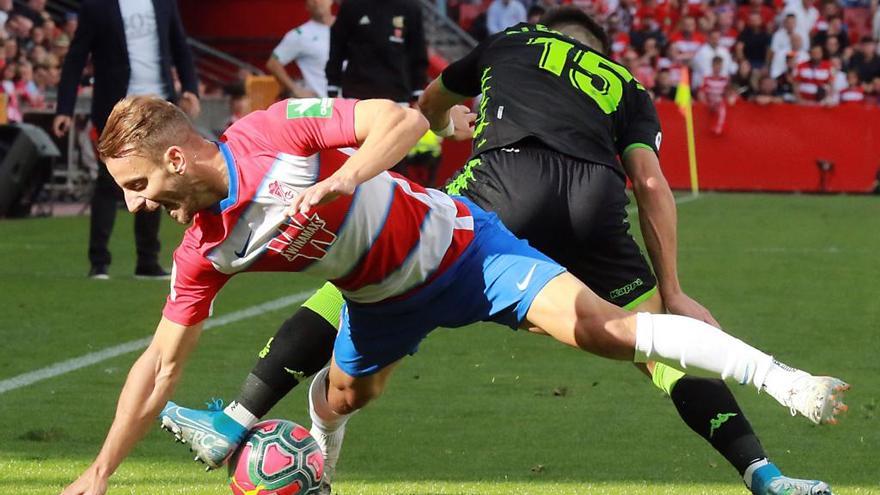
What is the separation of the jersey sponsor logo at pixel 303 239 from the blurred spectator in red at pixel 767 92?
20.9 m

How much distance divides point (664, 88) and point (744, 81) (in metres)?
1.39

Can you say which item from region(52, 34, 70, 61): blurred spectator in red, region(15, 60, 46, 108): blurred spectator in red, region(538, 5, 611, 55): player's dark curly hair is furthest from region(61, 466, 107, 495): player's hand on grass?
region(52, 34, 70, 61): blurred spectator in red

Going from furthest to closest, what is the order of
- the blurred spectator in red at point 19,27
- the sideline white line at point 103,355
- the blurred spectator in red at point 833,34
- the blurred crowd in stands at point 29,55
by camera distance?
the blurred spectator in red at point 833,34, the blurred spectator in red at point 19,27, the blurred crowd in stands at point 29,55, the sideline white line at point 103,355

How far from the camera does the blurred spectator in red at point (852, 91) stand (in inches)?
1020

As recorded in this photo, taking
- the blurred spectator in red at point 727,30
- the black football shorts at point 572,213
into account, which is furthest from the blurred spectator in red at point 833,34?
the black football shorts at point 572,213

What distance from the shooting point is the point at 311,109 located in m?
4.65

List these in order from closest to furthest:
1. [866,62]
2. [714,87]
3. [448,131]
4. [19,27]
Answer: [448,131], [19,27], [714,87], [866,62]

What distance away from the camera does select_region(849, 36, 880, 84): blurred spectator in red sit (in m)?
26.4

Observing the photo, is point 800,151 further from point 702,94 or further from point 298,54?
point 298,54

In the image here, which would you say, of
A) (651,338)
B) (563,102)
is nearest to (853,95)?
(563,102)

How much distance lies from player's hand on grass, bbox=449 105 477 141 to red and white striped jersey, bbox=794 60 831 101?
20425mm

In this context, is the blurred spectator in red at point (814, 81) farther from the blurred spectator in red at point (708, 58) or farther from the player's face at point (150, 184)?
the player's face at point (150, 184)

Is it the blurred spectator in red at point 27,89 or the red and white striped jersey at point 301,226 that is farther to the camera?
the blurred spectator in red at point 27,89

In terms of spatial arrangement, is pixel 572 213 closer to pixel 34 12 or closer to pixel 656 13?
pixel 34 12
